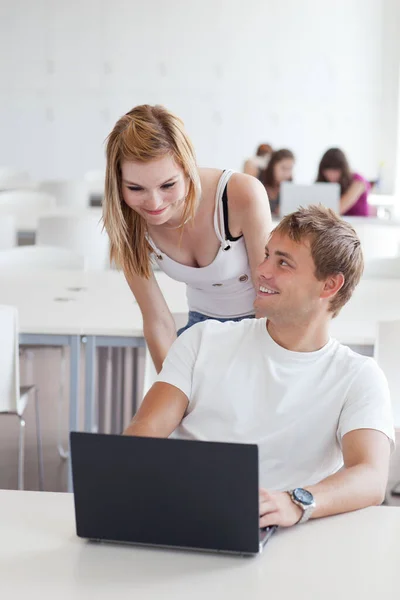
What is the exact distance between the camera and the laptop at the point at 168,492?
4.52 feet

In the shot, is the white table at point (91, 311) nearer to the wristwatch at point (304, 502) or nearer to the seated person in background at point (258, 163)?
the wristwatch at point (304, 502)

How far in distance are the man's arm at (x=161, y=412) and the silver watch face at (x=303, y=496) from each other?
362 millimetres

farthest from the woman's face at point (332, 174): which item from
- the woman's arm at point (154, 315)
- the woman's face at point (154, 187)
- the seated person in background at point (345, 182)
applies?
the woman's face at point (154, 187)

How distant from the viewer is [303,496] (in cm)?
158

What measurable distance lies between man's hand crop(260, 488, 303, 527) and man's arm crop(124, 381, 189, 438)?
0.38 metres

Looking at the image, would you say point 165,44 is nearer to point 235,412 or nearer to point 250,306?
point 250,306

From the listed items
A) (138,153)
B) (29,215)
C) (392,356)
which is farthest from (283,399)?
(29,215)

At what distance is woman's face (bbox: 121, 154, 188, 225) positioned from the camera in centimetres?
200

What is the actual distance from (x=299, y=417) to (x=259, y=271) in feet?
0.93

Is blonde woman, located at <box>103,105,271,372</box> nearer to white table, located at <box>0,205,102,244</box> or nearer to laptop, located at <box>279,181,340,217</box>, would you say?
white table, located at <box>0,205,102,244</box>

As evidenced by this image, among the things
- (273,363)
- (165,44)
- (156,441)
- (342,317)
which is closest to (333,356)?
(273,363)

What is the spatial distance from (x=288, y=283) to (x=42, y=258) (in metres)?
2.60

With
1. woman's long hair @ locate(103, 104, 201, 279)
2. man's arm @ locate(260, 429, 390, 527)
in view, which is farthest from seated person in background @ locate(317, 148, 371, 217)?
man's arm @ locate(260, 429, 390, 527)

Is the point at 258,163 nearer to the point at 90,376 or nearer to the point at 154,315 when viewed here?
the point at 90,376
